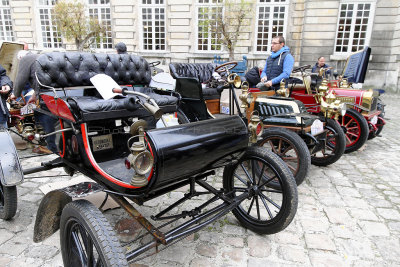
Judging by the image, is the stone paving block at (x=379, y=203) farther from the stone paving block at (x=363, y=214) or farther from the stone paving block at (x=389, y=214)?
the stone paving block at (x=363, y=214)

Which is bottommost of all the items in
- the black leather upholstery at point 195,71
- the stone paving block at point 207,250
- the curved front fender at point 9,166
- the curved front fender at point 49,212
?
the stone paving block at point 207,250

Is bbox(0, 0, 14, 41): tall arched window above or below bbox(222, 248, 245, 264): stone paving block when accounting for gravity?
above

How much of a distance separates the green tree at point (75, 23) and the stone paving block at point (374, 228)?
14.2 meters

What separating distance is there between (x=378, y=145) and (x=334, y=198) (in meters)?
3.02

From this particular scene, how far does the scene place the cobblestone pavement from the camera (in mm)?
2279

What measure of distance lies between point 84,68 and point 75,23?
11728 mm

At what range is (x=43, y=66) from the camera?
2.97 m

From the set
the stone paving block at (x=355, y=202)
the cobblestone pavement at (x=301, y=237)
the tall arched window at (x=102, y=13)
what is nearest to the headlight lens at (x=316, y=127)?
the cobblestone pavement at (x=301, y=237)

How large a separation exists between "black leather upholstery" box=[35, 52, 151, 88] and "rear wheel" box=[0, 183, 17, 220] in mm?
1133

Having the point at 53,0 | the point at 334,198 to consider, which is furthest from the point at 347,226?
the point at 53,0

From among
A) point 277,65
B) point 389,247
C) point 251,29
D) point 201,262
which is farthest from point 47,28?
point 389,247

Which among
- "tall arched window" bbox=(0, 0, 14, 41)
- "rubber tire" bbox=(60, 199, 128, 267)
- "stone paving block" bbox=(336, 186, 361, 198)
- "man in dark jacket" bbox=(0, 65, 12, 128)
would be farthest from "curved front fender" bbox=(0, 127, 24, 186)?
"tall arched window" bbox=(0, 0, 14, 41)

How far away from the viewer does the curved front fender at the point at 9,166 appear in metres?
2.34

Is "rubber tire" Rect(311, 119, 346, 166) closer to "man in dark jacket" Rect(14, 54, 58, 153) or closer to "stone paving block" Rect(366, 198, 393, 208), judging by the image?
"stone paving block" Rect(366, 198, 393, 208)
